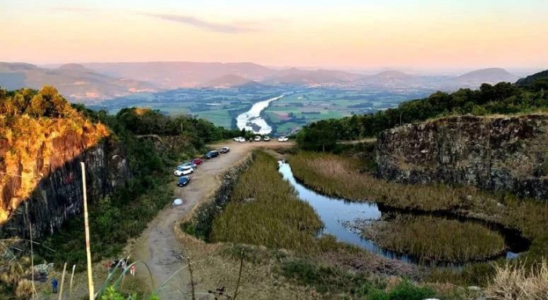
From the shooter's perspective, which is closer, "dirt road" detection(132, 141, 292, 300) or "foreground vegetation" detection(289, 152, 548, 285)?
"dirt road" detection(132, 141, 292, 300)

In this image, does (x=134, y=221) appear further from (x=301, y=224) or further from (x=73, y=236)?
(x=301, y=224)

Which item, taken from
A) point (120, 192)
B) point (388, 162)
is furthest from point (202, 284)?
point (388, 162)

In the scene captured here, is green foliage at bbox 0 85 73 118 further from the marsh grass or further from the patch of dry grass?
the patch of dry grass

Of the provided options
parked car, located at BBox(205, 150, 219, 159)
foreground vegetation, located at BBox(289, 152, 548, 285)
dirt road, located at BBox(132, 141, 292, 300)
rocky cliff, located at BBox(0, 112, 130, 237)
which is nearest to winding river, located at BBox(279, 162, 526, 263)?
foreground vegetation, located at BBox(289, 152, 548, 285)

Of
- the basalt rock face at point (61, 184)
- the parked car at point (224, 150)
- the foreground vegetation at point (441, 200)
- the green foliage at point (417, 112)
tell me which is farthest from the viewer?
the parked car at point (224, 150)

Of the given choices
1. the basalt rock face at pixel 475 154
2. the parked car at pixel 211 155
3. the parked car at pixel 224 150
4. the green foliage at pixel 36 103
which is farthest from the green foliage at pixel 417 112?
the green foliage at pixel 36 103

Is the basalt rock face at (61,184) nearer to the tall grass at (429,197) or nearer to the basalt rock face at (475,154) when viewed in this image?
the tall grass at (429,197)

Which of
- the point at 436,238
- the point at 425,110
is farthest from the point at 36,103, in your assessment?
the point at 425,110
